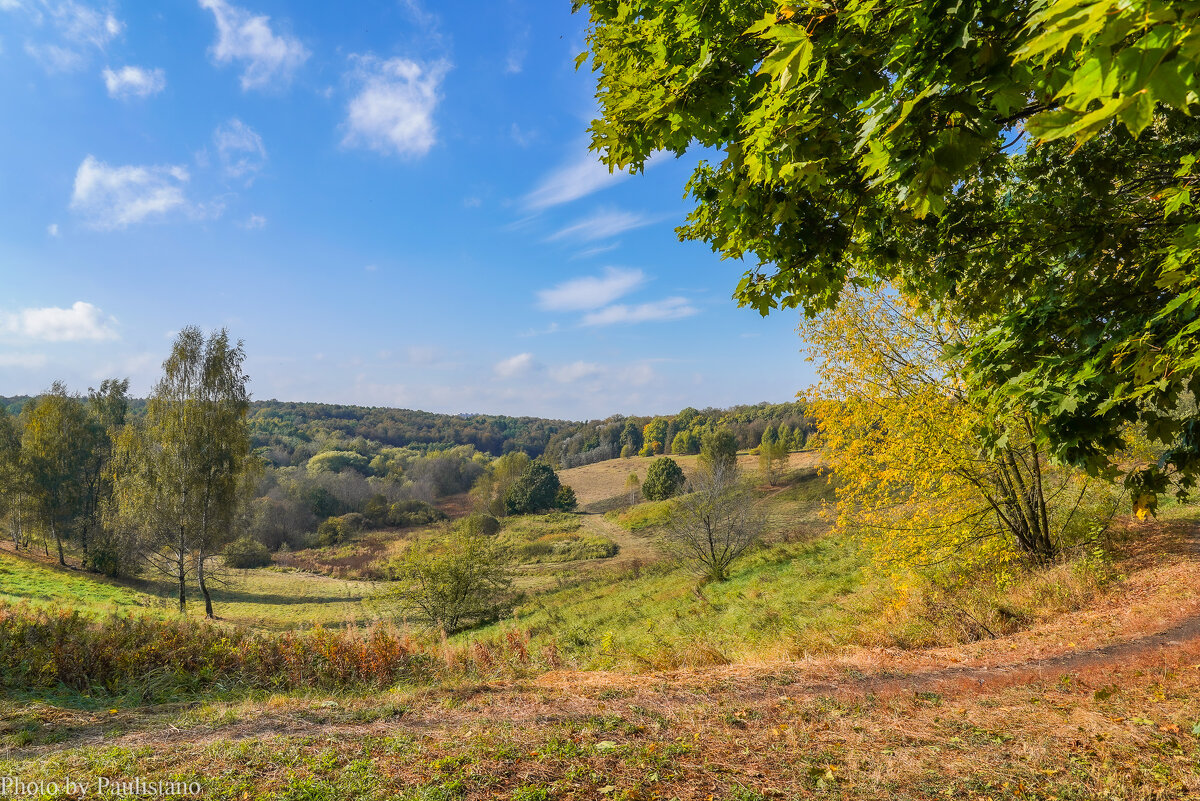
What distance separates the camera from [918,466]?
10008mm

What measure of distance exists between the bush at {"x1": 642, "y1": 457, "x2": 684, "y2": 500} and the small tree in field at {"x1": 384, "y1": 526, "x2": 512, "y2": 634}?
1462 inches

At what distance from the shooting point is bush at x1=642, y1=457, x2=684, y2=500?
5675 centimetres

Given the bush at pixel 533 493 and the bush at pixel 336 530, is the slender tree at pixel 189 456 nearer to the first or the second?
the bush at pixel 336 530

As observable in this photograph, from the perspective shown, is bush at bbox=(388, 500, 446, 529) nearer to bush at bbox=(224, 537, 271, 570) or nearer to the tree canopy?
bush at bbox=(224, 537, 271, 570)

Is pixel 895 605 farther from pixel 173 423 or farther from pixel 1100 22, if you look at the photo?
pixel 173 423

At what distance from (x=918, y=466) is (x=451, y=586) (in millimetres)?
16241

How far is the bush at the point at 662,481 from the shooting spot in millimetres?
56750

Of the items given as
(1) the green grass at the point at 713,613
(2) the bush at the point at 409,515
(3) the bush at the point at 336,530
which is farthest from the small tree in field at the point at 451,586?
(2) the bush at the point at 409,515

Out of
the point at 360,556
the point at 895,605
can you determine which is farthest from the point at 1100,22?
the point at 360,556

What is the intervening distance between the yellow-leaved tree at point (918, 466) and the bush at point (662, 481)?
4603 centimetres

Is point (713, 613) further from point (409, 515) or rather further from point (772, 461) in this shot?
point (409, 515)

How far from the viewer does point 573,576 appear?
3044 cm

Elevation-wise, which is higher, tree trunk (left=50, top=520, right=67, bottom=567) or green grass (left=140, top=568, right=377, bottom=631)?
tree trunk (left=50, top=520, right=67, bottom=567)

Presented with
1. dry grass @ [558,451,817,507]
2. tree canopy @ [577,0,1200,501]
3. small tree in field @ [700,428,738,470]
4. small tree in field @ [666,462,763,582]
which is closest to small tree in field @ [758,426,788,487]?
dry grass @ [558,451,817,507]
